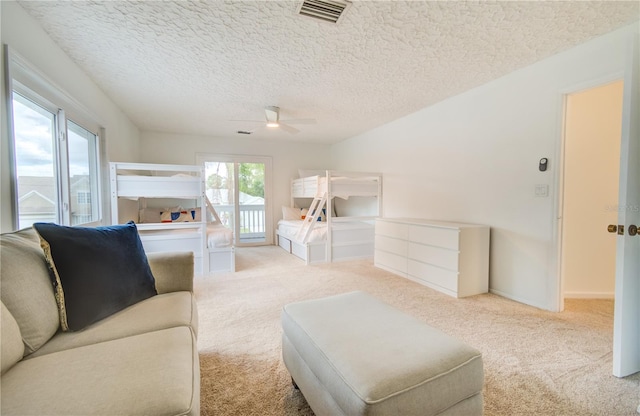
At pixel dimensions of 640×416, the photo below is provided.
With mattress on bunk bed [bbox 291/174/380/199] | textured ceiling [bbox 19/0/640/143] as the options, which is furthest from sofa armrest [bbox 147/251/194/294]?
mattress on bunk bed [bbox 291/174/380/199]

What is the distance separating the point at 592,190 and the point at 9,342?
4192 mm

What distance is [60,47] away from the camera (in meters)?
2.13

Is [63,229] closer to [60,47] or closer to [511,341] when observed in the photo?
[60,47]

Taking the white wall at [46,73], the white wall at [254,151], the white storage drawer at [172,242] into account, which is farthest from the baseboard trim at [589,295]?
the white wall at [254,151]

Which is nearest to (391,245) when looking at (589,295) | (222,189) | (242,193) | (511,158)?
(511,158)

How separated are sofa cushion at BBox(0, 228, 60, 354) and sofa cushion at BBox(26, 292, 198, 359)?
0.20 ft

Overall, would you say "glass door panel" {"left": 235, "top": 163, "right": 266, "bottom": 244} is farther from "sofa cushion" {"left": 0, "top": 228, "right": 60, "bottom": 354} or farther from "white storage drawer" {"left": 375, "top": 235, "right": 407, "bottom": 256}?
"sofa cushion" {"left": 0, "top": 228, "right": 60, "bottom": 354}

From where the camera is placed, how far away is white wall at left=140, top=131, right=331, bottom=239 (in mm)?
4984

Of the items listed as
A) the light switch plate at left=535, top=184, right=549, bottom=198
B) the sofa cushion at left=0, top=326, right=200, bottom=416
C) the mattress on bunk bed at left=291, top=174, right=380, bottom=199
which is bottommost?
the sofa cushion at left=0, top=326, right=200, bottom=416

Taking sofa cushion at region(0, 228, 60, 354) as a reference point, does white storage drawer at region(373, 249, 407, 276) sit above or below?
below

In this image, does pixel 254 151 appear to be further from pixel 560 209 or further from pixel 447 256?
pixel 560 209

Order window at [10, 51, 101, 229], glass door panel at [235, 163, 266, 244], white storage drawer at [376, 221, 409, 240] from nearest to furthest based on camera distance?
window at [10, 51, 101, 229] < white storage drawer at [376, 221, 409, 240] < glass door panel at [235, 163, 266, 244]

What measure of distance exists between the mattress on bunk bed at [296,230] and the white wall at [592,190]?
9.41 feet

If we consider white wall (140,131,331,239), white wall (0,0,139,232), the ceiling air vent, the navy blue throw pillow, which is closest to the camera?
the navy blue throw pillow
